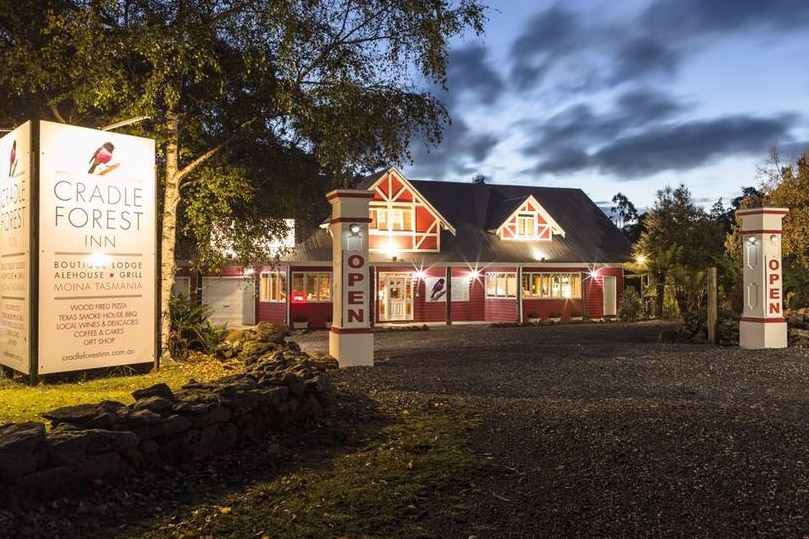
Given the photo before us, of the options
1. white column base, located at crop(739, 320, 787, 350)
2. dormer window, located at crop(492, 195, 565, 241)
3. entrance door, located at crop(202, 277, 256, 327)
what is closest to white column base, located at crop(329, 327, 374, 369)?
white column base, located at crop(739, 320, 787, 350)

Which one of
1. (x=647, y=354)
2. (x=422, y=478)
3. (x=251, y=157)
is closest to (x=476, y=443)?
(x=422, y=478)

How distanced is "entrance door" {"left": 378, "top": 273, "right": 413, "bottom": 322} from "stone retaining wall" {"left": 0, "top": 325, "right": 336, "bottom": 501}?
64.6 feet

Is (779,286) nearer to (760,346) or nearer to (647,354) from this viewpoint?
(760,346)

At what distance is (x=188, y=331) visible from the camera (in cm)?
1384

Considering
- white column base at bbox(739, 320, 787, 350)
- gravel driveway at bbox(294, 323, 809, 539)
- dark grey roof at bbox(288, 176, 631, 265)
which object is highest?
dark grey roof at bbox(288, 176, 631, 265)

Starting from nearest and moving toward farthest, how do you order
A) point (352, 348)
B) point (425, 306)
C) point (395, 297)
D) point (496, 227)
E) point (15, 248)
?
point (15, 248), point (352, 348), point (395, 297), point (425, 306), point (496, 227)

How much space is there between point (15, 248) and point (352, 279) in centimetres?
534

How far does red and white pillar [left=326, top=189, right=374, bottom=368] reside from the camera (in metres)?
12.5

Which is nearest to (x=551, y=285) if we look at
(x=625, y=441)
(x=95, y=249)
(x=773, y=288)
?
(x=773, y=288)

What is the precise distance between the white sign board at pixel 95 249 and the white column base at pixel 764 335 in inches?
510

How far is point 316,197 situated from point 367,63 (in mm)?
6469

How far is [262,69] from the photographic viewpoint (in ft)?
39.0

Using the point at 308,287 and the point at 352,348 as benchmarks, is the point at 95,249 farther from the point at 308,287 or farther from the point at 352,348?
the point at 308,287

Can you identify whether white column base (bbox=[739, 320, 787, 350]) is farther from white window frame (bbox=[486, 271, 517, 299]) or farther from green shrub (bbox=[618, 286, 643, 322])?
white window frame (bbox=[486, 271, 517, 299])
